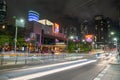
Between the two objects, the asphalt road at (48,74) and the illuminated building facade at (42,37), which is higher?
the illuminated building facade at (42,37)

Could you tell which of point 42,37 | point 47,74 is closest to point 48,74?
point 47,74

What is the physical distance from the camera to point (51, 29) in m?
158

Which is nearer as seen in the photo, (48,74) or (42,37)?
(48,74)

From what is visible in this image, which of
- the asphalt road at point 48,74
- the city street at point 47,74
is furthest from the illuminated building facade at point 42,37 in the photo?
the asphalt road at point 48,74

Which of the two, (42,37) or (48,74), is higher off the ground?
(42,37)

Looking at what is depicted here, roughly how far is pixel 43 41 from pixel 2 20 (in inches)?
999

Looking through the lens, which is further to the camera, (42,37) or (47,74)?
(42,37)

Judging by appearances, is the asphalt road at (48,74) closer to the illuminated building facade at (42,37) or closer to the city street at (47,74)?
the city street at (47,74)

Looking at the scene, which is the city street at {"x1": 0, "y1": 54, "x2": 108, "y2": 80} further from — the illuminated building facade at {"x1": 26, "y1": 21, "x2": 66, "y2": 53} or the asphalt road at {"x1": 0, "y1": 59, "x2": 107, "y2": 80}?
the illuminated building facade at {"x1": 26, "y1": 21, "x2": 66, "y2": 53}

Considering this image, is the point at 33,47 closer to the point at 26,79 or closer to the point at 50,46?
the point at 50,46

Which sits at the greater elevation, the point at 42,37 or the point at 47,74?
the point at 42,37

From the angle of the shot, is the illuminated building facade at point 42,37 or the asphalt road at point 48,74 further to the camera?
the illuminated building facade at point 42,37

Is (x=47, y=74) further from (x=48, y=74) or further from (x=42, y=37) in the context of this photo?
(x=42, y=37)

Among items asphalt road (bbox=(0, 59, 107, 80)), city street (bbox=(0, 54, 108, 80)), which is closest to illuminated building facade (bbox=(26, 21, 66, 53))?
city street (bbox=(0, 54, 108, 80))
